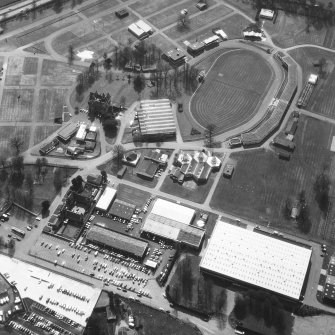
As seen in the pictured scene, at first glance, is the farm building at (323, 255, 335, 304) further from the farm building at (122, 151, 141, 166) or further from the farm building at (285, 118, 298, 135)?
the farm building at (122, 151, 141, 166)

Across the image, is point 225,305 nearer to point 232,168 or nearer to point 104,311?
point 104,311

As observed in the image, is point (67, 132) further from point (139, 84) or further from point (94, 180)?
point (139, 84)

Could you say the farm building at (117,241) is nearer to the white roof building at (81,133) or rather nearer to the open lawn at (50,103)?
the white roof building at (81,133)

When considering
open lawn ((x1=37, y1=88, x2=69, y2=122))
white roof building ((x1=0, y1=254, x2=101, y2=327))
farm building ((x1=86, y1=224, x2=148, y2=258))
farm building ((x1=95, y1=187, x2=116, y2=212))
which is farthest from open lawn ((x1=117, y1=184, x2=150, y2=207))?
open lawn ((x1=37, y1=88, x2=69, y2=122))

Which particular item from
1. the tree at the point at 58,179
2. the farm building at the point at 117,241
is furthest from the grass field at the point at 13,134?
the farm building at the point at 117,241

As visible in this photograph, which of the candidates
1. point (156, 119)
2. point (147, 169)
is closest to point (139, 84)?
point (156, 119)

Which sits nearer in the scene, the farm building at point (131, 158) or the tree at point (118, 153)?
the farm building at point (131, 158)

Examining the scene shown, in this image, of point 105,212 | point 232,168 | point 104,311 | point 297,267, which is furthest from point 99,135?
point 297,267
